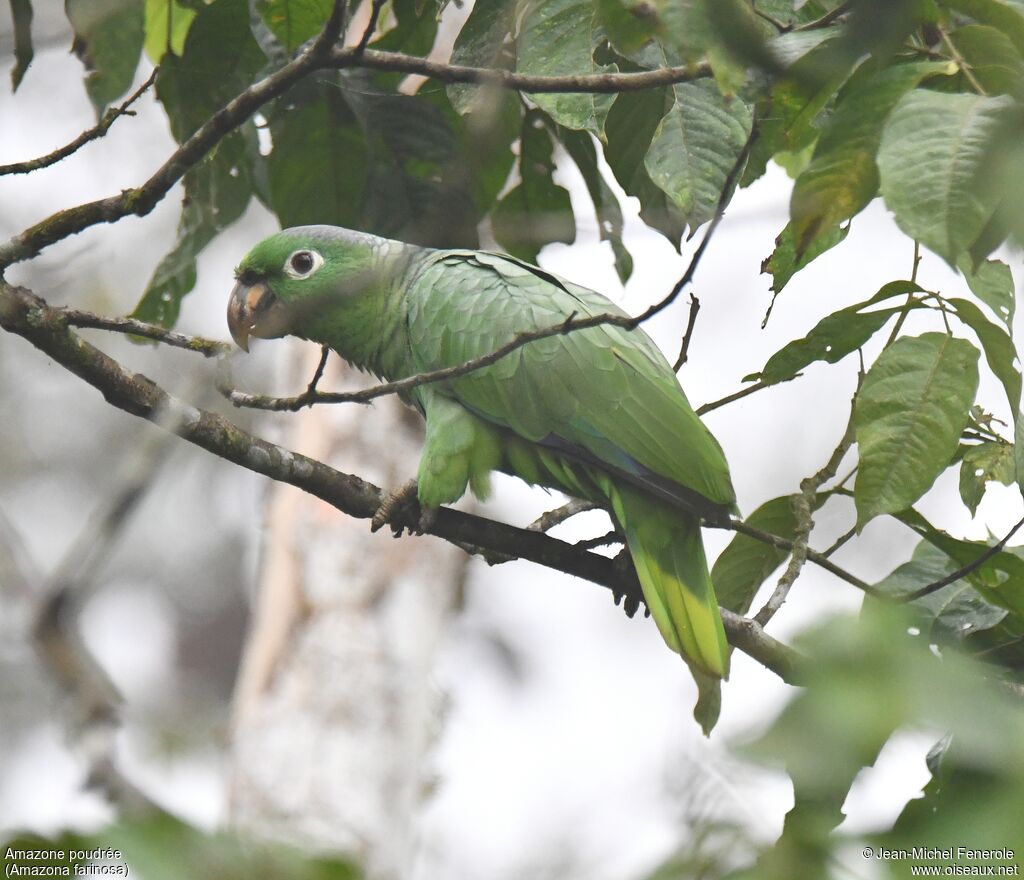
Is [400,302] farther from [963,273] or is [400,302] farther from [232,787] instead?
[232,787]

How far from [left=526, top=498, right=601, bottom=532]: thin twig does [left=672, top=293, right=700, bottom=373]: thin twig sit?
1.68ft

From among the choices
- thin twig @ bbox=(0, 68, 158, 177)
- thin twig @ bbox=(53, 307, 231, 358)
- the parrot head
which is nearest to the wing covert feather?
the parrot head

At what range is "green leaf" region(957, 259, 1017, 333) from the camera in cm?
230

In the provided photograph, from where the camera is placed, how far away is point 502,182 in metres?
3.15

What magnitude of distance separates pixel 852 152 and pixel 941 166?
0.76ft

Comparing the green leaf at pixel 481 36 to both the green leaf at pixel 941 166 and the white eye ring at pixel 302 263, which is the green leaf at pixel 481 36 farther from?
the green leaf at pixel 941 166

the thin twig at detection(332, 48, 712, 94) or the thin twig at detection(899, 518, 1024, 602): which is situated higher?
the thin twig at detection(332, 48, 712, 94)

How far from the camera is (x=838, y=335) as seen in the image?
2.69 m

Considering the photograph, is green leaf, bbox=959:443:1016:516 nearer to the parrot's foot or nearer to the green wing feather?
the green wing feather

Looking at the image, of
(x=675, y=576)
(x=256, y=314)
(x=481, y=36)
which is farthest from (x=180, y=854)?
(x=256, y=314)

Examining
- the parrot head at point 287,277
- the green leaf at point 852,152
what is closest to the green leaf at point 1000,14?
the green leaf at point 852,152

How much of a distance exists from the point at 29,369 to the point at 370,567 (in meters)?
5.64

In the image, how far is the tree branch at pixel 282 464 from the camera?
92.0 inches

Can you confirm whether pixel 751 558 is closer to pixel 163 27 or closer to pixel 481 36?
pixel 481 36
